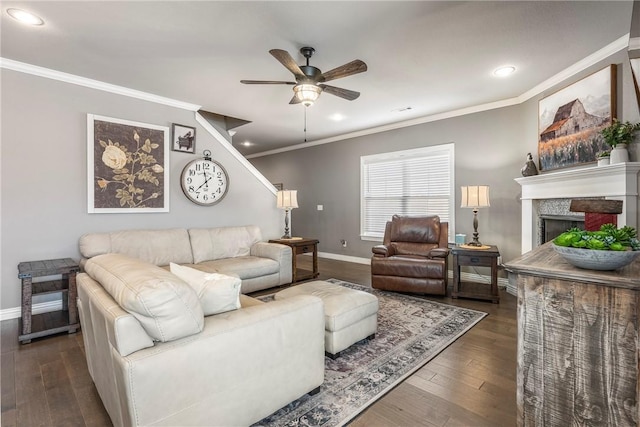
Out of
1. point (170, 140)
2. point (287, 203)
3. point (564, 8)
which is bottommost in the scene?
point (287, 203)

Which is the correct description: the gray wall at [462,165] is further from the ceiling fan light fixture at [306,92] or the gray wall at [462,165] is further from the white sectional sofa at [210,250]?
the ceiling fan light fixture at [306,92]

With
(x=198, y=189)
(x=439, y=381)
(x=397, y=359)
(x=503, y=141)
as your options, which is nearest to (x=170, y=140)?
(x=198, y=189)

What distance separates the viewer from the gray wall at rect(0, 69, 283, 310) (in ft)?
9.84

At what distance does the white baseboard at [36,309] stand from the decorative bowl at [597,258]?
4498mm

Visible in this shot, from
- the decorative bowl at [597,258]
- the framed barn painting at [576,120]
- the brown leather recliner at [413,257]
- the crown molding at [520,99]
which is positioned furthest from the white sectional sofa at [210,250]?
the framed barn painting at [576,120]

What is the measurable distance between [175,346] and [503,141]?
181 inches

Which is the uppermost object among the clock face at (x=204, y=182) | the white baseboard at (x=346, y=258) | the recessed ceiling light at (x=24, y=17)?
the recessed ceiling light at (x=24, y=17)

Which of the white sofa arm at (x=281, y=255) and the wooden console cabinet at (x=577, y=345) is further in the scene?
the white sofa arm at (x=281, y=255)

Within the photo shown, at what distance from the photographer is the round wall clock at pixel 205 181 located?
4.25 meters

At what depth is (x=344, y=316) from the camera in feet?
7.27

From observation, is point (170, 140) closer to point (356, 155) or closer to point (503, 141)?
point (356, 155)

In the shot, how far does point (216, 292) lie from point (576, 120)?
3.88m

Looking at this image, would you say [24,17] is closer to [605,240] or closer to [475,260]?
[605,240]

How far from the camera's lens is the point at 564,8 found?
219 cm
